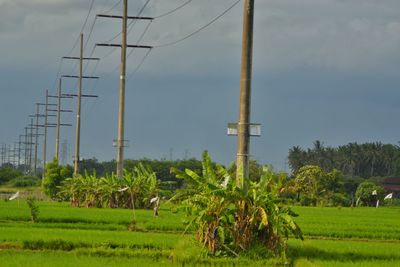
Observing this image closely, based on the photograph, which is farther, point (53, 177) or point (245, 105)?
point (53, 177)

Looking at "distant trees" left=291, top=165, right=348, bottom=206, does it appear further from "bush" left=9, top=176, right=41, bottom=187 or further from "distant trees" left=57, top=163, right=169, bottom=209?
"bush" left=9, top=176, right=41, bottom=187

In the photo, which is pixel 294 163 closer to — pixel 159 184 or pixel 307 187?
pixel 307 187

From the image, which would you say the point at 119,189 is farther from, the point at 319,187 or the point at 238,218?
the point at 319,187

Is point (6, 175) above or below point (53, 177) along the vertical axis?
below

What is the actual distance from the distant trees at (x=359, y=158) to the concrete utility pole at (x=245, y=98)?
133336 millimetres

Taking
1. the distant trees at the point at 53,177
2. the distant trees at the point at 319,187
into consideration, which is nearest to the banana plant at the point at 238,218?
the distant trees at the point at 53,177

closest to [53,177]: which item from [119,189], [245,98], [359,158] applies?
[119,189]

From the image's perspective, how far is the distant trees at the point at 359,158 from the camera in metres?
154

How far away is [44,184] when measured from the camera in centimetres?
7162

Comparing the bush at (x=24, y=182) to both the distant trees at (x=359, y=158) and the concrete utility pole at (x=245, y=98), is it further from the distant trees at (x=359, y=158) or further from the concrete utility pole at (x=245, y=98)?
the concrete utility pole at (x=245, y=98)

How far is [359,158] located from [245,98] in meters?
141

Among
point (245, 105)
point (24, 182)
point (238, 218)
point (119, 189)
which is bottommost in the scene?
point (24, 182)

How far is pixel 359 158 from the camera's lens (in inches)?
6181

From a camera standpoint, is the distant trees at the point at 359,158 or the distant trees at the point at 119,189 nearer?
the distant trees at the point at 119,189
